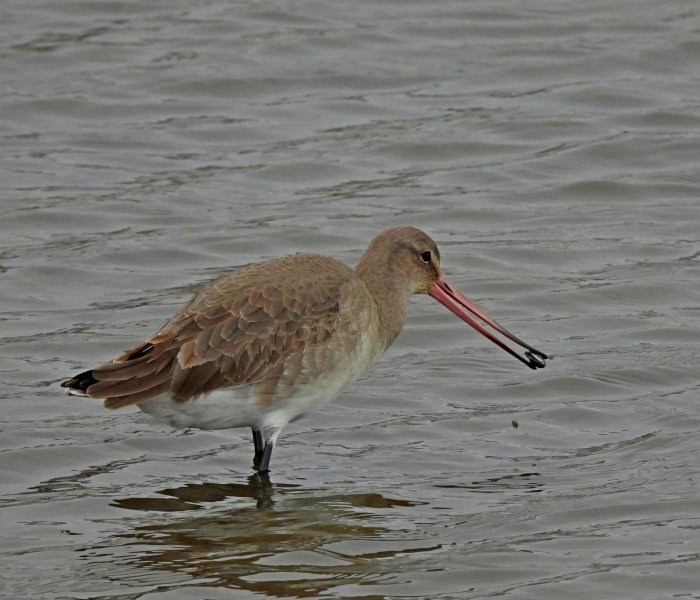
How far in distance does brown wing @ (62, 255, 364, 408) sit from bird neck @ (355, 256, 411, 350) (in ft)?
1.17

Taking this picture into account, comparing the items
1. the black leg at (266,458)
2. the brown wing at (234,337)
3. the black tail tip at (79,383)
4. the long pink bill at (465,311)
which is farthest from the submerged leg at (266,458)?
the long pink bill at (465,311)

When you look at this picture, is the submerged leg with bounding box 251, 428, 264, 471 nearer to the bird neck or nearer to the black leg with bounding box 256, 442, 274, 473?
the black leg with bounding box 256, 442, 274, 473

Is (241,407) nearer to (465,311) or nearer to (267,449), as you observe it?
(267,449)

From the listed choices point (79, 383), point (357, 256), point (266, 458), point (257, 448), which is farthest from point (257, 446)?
point (357, 256)

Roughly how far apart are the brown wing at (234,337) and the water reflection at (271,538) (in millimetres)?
477

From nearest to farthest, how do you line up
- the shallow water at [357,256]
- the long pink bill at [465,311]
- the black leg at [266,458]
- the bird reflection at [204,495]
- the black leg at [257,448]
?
the shallow water at [357,256], the bird reflection at [204,495], the black leg at [266,458], the black leg at [257,448], the long pink bill at [465,311]

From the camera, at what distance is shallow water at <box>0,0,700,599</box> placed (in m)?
6.49

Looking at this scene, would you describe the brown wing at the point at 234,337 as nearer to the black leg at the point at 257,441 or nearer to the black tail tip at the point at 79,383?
the black tail tip at the point at 79,383

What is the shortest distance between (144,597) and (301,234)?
5275 millimetres

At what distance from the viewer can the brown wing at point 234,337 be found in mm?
7215

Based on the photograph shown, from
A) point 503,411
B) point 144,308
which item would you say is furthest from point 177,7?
point 503,411

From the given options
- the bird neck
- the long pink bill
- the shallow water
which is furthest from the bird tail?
the long pink bill

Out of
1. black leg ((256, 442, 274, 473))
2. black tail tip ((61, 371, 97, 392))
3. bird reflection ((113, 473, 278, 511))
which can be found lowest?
bird reflection ((113, 473, 278, 511))

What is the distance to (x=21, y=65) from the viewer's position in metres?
13.8
